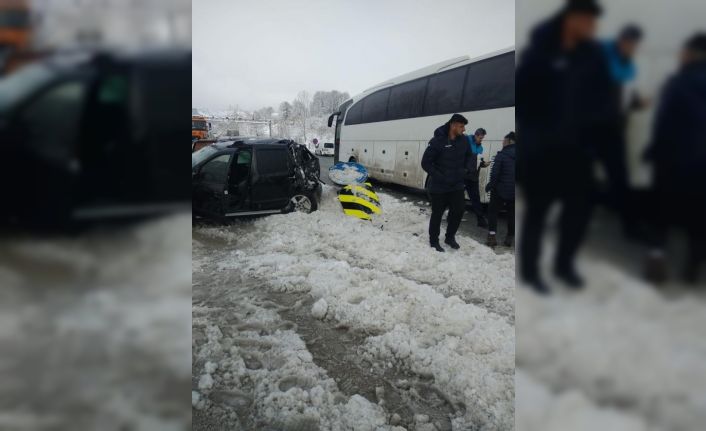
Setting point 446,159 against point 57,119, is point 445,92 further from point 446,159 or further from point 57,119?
point 57,119

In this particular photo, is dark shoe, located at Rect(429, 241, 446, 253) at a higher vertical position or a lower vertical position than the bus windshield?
lower

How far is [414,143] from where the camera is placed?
10289 mm

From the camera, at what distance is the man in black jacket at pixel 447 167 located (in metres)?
5.16

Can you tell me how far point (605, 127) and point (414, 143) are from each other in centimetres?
998

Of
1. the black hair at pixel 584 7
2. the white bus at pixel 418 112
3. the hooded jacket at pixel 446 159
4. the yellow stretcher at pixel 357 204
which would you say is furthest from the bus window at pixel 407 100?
the black hair at pixel 584 7

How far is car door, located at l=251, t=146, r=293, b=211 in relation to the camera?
6.83m

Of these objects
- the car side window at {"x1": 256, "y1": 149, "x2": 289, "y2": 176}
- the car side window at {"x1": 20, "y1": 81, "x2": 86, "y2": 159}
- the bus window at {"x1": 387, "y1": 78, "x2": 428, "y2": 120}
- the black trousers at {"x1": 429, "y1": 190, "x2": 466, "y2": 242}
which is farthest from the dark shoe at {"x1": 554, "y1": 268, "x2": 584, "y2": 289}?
the bus window at {"x1": 387, "y1": 78, "x2": 428, "y2": 120}

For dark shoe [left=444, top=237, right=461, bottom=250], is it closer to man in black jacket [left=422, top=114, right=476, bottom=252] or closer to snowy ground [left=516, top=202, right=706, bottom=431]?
man in black jacket [left=422, top=114, right=476, bottom=252]

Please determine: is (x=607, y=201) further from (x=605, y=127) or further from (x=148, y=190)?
(x=148, y=190)

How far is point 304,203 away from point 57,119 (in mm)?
6671

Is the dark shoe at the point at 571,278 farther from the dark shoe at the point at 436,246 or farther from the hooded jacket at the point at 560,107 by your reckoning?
the dark shoe at the point at 436,246

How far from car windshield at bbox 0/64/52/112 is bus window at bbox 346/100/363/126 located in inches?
512

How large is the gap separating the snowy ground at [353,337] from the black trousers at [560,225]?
200cm

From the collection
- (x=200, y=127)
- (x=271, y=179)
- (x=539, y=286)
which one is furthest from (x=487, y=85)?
(x=200, y=127)
